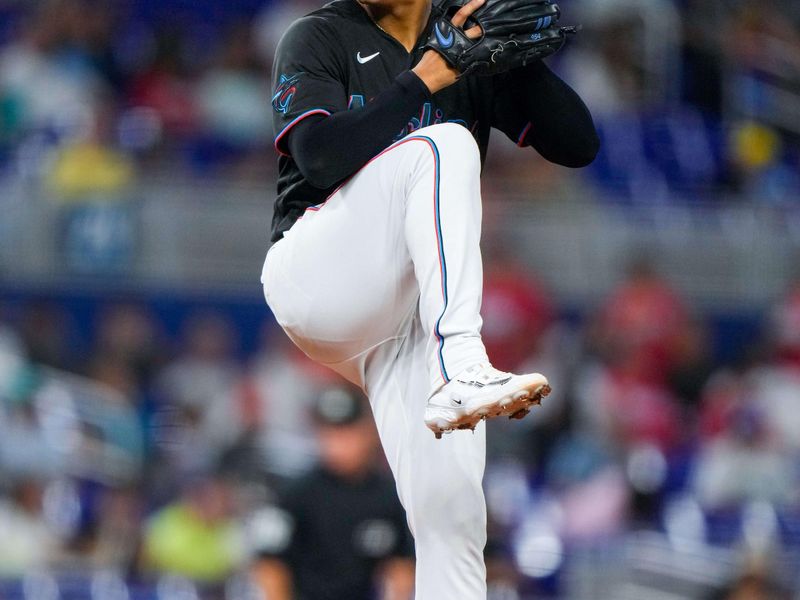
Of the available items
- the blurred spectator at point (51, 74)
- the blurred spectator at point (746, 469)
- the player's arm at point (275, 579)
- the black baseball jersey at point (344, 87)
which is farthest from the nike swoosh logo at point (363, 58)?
the blurred spectator at point (51, 74)

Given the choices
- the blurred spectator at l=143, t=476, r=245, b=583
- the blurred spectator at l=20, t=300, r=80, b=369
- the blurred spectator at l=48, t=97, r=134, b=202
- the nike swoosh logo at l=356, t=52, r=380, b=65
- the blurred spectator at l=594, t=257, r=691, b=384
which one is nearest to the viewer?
the nike swoosh logo at l=356, t=52, r=380, b=65

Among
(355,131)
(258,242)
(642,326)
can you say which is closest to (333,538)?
(355,131)

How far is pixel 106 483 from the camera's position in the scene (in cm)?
712

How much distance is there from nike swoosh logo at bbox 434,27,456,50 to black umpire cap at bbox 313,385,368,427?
6.71 ft

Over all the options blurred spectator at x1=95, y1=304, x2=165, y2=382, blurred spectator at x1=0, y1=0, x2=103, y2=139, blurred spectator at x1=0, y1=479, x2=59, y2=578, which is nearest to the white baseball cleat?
blurred spectator at x1=0, y1=479, x2=59, y2=578

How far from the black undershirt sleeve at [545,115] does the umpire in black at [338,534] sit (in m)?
→ 1.71

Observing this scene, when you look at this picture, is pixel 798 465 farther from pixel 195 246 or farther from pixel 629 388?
pixel 195 246

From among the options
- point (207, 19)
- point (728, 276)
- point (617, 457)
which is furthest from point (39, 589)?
point (207, 19)

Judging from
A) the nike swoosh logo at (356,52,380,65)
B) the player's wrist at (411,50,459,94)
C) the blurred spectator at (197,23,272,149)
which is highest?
the player's wrist at (411,50,459,94)

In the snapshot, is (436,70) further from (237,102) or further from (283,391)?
(237,102)

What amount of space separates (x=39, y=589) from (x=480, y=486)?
10.3 ft

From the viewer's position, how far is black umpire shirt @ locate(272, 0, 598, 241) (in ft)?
9.86

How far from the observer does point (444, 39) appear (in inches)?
119

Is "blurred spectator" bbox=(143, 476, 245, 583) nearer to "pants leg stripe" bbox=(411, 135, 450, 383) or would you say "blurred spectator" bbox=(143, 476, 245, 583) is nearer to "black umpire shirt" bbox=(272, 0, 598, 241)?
"black umpire shirt" bbox=(272, 0, 598, 241)
